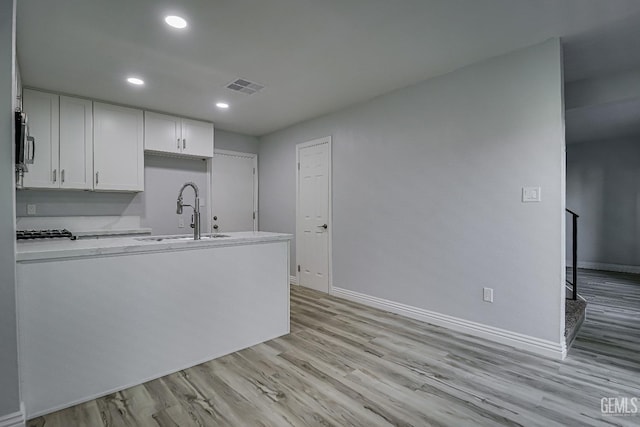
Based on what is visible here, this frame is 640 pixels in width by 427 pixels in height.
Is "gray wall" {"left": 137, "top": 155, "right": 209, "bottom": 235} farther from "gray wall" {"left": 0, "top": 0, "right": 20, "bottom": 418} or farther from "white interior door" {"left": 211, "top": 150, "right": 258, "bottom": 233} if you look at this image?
"gray wall" {"left": 0, "top": 0, "right": 20, "bottom": 418}

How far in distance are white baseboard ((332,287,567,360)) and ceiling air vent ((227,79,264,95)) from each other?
108 inches

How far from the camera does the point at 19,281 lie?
1.71 meters

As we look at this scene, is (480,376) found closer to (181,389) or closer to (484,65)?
(181,389)

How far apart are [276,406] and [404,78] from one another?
3.11 m

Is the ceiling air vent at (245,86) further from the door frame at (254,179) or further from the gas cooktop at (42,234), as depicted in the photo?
the gas cooktop at (42,234)

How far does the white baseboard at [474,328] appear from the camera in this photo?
97.3 inches

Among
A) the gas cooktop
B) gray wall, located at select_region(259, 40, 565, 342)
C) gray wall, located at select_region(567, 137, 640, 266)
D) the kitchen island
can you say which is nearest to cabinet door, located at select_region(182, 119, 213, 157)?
the gas cooktop

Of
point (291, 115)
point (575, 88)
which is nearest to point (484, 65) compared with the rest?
point (575, 88)

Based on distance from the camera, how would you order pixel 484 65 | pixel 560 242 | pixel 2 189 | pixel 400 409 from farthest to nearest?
pixel 484 65 < pixel 560 242 < pixel 400 409 < pixel 2 189

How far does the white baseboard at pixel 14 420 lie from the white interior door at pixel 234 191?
3.48m

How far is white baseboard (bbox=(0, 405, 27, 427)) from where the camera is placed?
1600 mm

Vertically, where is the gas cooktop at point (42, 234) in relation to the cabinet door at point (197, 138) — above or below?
below

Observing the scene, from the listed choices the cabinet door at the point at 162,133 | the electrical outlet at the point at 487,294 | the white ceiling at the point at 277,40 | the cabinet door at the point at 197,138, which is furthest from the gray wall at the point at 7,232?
the electrical outlet at the point at 487,294

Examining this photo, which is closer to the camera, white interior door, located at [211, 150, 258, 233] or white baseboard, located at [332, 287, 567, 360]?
white baseboard, located at [332, 287, 567, 360]
